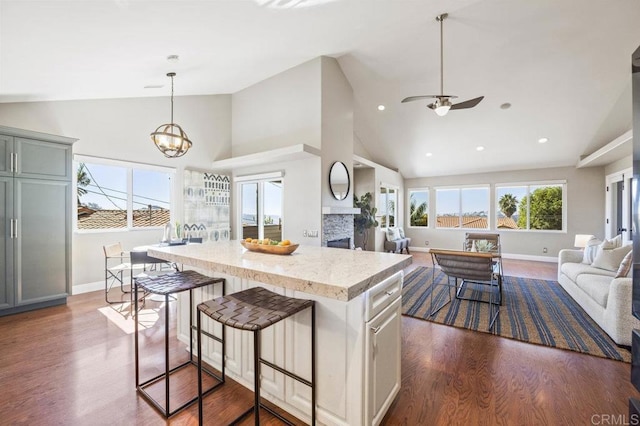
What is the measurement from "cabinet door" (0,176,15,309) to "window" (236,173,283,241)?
3.32m

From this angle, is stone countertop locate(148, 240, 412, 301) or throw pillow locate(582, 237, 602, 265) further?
throw pillow locate(582, 237, 602, 265)

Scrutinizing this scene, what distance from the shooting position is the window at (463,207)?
26.8 ft

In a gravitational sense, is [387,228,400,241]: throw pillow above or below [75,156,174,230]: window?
below

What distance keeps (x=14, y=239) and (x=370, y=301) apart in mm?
4287

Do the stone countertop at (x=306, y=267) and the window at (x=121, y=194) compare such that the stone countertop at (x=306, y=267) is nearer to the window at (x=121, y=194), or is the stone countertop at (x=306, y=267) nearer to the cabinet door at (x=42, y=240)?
the cabinet door at (x=42, y=240)

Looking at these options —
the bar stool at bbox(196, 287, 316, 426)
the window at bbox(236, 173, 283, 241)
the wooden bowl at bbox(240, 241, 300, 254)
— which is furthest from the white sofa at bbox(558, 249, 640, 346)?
the window at bbox(236, 173, 283, 241)

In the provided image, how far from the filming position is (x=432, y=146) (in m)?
7.07

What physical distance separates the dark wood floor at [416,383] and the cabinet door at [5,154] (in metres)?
1.74

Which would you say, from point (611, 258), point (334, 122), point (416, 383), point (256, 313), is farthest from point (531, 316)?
point (334, 122)

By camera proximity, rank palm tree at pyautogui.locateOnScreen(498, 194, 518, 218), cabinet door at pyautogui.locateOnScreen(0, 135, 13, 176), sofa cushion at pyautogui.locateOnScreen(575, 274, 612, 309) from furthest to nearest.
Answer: palm tree at pyautogui.locateOnScreen(498, 194, 518, 218)
cabinet door at pyautogui.locateOnScreen(0, 135, 13, 176)
sofa cushion at pyautogui.locateOnScreen(575, 274, 612, 309)

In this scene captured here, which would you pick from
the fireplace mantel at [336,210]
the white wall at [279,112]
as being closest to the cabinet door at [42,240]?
the white wall at [279,112]

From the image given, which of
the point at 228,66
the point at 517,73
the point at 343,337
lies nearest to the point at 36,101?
the point at 228,66

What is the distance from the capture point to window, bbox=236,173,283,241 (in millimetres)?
5336

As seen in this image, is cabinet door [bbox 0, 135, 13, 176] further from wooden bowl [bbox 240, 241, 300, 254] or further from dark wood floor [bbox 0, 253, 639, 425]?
wooden bowl [bbox 240, 241, 300, 254]
